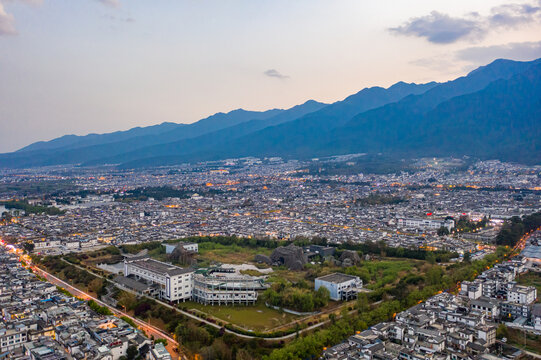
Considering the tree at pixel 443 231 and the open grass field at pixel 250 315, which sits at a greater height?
the tree at pixel 443 231

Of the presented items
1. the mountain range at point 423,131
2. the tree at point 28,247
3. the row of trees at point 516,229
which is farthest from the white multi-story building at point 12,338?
the mountain range at point 423,131

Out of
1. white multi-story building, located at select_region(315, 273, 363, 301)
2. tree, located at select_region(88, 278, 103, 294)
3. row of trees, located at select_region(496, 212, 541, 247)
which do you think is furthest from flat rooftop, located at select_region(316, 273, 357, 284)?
row of trees, located at select_region(496, 212, 541, 247)

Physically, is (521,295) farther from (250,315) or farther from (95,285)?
(95,285)

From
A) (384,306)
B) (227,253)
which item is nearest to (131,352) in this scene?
(384,306)

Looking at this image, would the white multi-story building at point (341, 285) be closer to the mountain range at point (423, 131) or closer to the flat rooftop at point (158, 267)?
the flat rooftop at point (158, 267)

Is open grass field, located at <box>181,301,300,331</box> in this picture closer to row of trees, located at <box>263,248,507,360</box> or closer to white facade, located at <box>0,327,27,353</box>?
row of trees, located at <box>263,248,507,360</box>

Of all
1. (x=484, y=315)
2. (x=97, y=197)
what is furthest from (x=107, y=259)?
(x=97, y=197)
